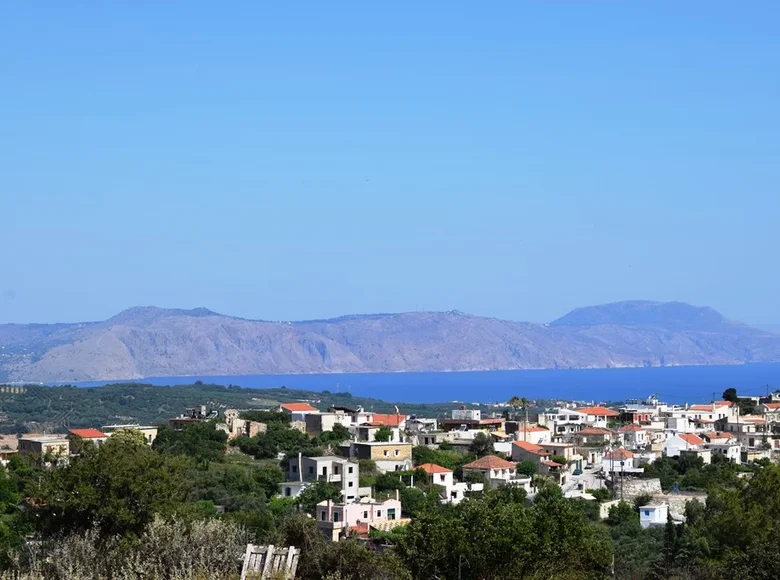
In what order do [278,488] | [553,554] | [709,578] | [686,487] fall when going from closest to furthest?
1. [553,554]
2. [709,578]
3. [278,488]
4. [686,487]

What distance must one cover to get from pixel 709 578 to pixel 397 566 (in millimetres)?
6425

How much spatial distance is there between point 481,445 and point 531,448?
2.07 metres

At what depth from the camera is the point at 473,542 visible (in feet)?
72.2

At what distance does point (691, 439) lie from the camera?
5625 centimetres

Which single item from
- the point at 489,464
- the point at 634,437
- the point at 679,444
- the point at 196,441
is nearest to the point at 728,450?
the point at 679,444

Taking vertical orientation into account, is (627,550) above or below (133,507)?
below

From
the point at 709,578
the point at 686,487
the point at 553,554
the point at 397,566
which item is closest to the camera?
the point at 397,566

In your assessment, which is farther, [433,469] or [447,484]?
[433,469]

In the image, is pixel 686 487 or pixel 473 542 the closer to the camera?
pixel 473 542

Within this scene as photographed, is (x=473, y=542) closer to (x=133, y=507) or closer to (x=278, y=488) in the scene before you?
(x=133, y=507)

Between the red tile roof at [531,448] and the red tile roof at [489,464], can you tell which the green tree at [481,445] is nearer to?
the red tile roof at [531,448]

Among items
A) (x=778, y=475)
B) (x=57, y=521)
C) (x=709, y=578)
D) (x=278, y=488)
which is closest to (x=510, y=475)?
(x=278, y=488)

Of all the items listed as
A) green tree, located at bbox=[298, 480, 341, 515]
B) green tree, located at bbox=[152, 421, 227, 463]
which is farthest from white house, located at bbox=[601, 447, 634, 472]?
green tree, located at bbox=[152, 421, 227, 463]

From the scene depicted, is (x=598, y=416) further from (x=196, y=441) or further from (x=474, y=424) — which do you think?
(x=196, y=441)
